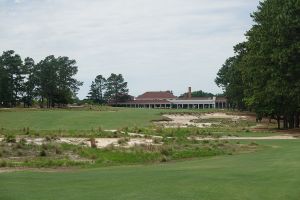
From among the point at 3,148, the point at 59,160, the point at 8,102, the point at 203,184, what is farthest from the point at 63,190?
the point at 8,102

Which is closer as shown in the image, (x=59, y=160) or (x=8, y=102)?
(x=59, y=160)

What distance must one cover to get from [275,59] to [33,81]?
109 m

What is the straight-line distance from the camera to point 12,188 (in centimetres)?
1516

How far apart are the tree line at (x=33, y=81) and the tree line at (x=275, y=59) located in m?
92.8

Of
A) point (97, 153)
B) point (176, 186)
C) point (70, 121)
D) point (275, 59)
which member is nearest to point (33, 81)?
point (70, 121)

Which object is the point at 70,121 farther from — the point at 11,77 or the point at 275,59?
the point at 11,77

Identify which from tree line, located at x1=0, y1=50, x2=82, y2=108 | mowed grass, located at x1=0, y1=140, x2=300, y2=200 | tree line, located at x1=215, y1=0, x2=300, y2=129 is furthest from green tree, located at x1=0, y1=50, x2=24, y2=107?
mowed grass, located at x1=0, y1=140, x2=300, y2=200

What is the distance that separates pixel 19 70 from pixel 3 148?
12024cm

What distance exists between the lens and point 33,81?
15212cm

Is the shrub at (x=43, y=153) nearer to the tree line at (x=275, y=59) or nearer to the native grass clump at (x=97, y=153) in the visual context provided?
the native grass clump at (x=97, y=153)

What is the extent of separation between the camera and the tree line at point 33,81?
5764 inches

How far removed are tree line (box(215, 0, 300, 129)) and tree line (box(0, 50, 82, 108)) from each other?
304 ft

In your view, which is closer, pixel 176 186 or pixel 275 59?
pixel 176 186

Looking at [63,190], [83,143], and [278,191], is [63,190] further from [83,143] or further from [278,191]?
[83,143]
